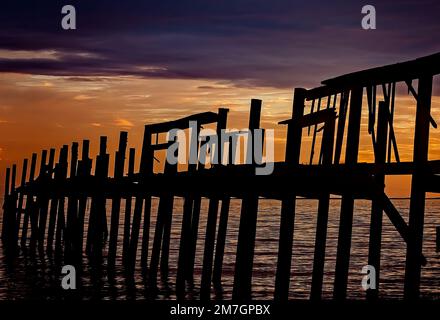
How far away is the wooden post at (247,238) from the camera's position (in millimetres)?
13008

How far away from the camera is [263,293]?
20234mm

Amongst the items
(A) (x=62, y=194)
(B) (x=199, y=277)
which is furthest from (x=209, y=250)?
(A) (x=62, y=194)

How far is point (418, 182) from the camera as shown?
407 inches

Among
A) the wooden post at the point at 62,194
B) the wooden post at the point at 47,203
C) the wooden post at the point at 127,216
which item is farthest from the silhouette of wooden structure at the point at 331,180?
the wooden post at the point at 47,203

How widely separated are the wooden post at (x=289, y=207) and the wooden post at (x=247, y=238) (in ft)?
2.45

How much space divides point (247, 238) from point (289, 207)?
1.66m

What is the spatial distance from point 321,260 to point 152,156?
782 centimetres

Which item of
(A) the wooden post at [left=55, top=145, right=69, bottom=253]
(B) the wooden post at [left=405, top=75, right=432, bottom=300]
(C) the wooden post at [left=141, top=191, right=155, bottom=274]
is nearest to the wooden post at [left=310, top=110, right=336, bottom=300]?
(B) the wooden post at [left=405, top=75, right=432, bottom=300]

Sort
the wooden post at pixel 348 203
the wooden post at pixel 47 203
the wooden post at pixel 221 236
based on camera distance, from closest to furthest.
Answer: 1. the wooden post at pixel 348 203
2. the wooden post at pixel 221 236
3. the wooden post at pixel 47 203

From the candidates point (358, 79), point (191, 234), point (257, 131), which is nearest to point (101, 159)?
point (191, 234)

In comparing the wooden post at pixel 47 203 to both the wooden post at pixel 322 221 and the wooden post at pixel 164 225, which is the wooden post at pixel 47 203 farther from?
the wooden post at pixel 322 221

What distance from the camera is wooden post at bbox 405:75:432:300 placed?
10.4m

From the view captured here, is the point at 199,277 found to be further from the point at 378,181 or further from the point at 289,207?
the point at 378,181
